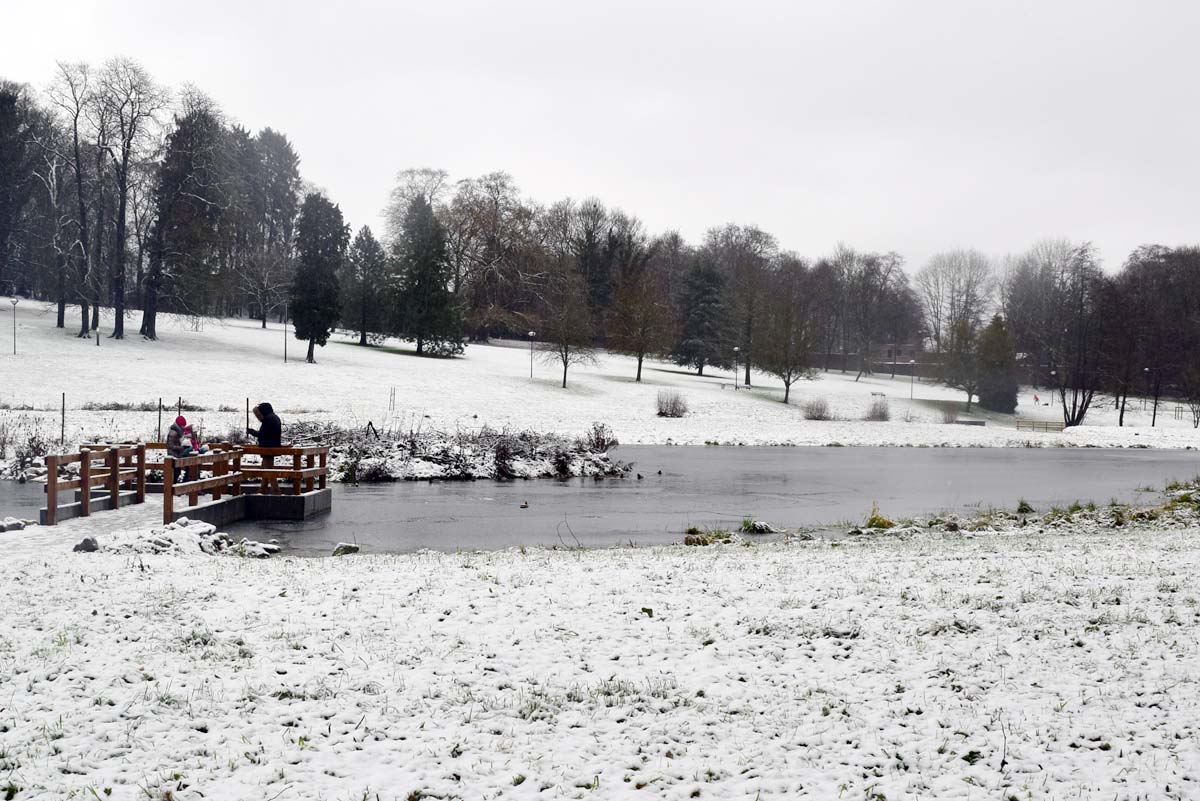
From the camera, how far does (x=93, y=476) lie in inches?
619

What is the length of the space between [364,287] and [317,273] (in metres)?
13.7

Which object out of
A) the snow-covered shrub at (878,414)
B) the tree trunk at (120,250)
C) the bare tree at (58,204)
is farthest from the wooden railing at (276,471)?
the snow-covered shrub at (878,414)

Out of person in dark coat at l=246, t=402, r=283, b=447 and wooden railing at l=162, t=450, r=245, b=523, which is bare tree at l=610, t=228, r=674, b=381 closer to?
person in dark coat at l=246, t=402, r=283, b=447

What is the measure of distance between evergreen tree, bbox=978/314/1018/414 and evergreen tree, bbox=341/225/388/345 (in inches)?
1939

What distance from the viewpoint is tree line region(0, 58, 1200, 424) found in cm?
5575

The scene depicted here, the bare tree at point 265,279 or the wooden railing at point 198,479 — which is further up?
the bare tree at point 265,279

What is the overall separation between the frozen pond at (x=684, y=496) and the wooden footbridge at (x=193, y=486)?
0.58 m

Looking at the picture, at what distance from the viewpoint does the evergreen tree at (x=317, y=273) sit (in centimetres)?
6034

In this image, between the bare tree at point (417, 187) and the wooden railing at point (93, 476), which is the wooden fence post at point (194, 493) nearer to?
the wooden railing at point (93, 476)

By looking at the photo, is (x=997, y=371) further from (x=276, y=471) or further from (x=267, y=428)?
(x=276, y=471)

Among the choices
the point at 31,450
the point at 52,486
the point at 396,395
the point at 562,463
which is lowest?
the point at 31,450

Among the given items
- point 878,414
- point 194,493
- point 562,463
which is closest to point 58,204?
point 562,463

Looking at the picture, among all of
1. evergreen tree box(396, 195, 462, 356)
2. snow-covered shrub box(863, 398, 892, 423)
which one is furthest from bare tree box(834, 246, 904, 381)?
evergreen tree box(396, 195, 462, 356)

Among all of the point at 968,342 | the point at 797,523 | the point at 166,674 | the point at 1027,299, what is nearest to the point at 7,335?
the point at 797,523
